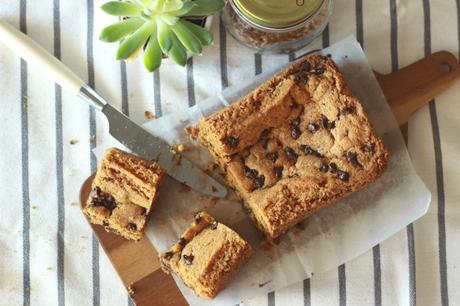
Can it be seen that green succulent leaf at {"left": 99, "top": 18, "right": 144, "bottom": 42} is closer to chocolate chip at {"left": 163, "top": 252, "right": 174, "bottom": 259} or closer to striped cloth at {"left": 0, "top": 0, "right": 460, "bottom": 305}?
striped cloth at {"left": 0, "top": 0, "right": 460, "bottom": 305}

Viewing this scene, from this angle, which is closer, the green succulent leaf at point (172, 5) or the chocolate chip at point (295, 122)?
the green succulent leaf at point (172, 5)

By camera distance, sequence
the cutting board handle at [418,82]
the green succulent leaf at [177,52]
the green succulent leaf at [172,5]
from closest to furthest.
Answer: the green succulent leaf at [172,5]
the green succulent leaf at [177,52]
the cutting board handle at [418,82]

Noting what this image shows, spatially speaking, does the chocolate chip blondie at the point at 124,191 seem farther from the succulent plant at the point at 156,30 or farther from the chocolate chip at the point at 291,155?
the chocolate chip at the point at 291,155

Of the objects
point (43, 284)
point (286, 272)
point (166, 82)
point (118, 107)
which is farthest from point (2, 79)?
point (286, 272)

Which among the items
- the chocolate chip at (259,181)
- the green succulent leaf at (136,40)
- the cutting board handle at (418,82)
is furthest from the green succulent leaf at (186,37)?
the cutting board handle at (418,82)

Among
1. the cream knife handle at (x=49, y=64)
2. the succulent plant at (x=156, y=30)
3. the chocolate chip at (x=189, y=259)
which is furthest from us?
the cream knife handle at (x=49, y=64)

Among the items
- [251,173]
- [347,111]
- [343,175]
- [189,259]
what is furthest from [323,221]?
[189,259]

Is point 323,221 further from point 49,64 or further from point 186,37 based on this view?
point 49,64
